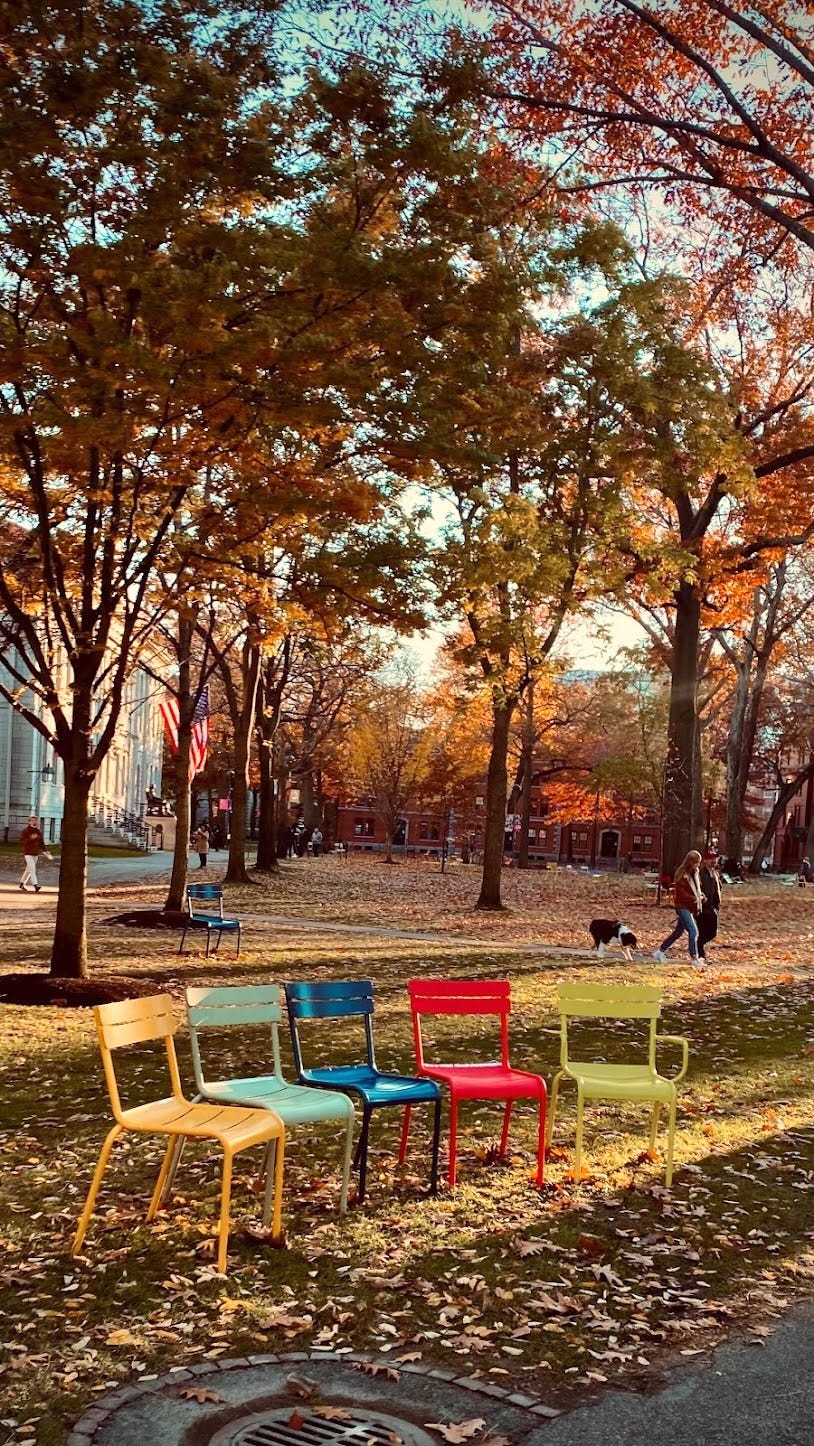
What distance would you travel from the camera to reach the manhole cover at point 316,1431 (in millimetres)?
4363

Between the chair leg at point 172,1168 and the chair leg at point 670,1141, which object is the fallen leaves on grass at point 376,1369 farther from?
the chair leg at point 670,1141

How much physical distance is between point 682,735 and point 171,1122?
85.5 ft

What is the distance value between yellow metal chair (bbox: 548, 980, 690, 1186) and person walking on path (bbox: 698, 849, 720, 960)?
12190mm

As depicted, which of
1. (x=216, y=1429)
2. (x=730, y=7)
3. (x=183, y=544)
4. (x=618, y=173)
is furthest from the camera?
(x=618, y=173)

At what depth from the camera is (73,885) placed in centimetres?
1418

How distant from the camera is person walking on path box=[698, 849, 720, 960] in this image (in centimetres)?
2077

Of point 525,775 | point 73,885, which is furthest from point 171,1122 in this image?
point 525,775

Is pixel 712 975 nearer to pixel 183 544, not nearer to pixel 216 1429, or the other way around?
pixel 183 544

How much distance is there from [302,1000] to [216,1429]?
3.26 m

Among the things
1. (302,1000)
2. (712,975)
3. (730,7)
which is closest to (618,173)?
(730,7)

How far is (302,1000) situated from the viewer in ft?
25.0

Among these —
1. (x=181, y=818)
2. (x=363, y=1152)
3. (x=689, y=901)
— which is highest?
(x=181, y=818)

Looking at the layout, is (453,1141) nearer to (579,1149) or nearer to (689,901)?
(579,1149)

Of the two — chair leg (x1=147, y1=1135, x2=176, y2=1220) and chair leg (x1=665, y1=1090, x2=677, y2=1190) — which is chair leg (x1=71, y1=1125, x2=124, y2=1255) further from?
chair leg (x1=665, y1=1090, x2=677, y2=1190)
